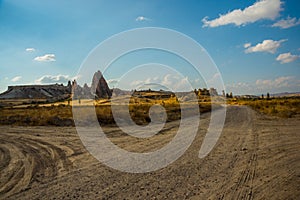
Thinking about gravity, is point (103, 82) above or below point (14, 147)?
above

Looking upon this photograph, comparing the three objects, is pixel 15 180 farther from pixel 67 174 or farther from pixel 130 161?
pixel 130 161

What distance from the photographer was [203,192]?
4781mm

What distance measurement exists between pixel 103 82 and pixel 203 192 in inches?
3182

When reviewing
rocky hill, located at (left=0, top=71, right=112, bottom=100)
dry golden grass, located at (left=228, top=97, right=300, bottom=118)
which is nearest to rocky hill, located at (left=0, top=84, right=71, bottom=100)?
rocky hill, located at (left=0, top=71, right=112, bottom=100)

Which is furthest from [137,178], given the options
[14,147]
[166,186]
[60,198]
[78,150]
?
[14,147]

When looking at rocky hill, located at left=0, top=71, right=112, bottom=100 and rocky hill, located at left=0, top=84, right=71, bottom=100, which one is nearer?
→ rocky hill, located at left=0, top=71, right=112, bottom=100

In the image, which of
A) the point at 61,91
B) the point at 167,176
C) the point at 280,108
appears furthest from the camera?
the point at 61,91

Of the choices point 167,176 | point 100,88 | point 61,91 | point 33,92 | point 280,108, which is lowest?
point 167,176

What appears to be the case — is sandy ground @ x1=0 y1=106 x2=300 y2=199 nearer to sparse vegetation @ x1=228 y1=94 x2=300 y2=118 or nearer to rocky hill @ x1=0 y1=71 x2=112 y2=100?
sparse vegetation @ x1=228 y1=94 x2=300 y2=118

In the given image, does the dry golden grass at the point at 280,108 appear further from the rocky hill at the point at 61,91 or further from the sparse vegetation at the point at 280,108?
the rocky hill at the point at 61,91

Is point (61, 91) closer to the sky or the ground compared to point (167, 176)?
closer to the sky

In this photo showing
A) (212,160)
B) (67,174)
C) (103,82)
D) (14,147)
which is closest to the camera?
(67,174)

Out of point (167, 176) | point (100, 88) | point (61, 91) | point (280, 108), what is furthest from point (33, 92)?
point (167, 176)

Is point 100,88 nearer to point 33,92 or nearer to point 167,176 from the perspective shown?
point 33,92
